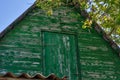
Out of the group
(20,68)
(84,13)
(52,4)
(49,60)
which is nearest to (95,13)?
(84,13)

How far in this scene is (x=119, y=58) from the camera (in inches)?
750

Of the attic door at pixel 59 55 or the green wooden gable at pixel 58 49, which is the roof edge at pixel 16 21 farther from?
the attic door at pixel 59 55

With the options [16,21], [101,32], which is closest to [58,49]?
[16,21]

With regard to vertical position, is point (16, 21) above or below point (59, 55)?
above

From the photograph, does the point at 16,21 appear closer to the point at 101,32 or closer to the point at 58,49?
the point at 58,49

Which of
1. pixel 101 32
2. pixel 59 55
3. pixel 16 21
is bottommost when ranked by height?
pixel 59 55

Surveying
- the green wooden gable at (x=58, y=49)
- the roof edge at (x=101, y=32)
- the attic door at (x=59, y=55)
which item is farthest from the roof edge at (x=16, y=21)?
the roof edge at (x=101, y=32)

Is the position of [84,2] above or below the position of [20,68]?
above

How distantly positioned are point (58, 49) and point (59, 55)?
0.29 metres

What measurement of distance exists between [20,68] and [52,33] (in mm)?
2398

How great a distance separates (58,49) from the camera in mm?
18344

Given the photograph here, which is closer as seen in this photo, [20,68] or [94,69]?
[20,68]

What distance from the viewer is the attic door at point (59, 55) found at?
58.7 ft

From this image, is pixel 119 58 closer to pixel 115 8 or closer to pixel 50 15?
pixel 115 8
